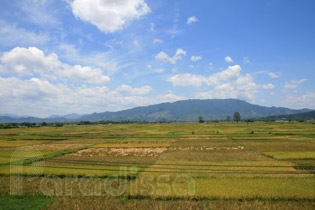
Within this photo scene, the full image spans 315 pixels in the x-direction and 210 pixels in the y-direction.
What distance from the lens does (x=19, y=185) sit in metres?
16.0

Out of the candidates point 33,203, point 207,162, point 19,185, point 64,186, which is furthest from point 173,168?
point 19,185

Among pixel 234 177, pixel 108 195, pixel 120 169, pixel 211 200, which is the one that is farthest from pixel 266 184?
pixel 120 169

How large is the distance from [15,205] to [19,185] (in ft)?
13.1

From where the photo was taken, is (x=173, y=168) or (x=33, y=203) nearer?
(x=33, y=203)

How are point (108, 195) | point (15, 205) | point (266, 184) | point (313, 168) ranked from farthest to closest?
point (313, 168), point (266, 184), point (108, 195), point (15, 205)

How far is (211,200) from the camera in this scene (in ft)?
42.3

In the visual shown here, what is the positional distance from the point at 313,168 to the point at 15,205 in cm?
2602

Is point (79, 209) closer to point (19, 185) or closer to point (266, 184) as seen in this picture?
point (19, 185)

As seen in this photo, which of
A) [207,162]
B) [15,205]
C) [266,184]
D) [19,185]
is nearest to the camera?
[15,205]

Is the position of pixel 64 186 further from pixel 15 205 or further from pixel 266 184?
pixel 266 184

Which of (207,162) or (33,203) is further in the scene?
(207,162)

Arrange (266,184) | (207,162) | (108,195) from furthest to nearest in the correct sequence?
(207,162) → (266,184) → (108,195)

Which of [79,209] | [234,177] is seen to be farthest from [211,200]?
[79,209]

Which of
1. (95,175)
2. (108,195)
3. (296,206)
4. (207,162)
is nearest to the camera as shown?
(296,206)
